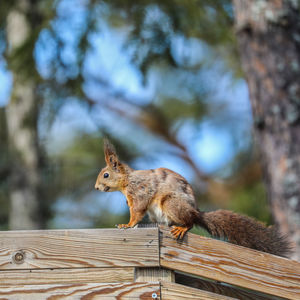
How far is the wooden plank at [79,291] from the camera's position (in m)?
1.67

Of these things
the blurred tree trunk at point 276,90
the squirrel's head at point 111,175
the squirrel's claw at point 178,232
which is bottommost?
the squirrel's claw at point 178,232

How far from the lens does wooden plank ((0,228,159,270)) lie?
1.71 meters

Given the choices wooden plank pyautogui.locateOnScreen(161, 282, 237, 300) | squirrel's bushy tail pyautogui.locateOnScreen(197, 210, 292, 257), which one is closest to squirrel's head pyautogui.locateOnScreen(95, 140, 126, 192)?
squirrel's bushy tail pyautogui.locateOnScreen(197, 210, 292, 257)

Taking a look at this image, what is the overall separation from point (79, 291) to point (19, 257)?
0.26 meters

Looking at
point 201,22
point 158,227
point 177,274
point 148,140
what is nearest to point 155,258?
point 158,227

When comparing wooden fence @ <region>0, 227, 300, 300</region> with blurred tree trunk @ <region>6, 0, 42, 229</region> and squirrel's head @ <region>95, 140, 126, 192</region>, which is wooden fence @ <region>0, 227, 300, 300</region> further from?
blurred tree trunk @ <region>6, 0, 42, 229</region>

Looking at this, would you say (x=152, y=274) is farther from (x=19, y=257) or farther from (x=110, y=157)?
(x=110, y=157)

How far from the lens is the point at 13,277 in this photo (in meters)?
1.71

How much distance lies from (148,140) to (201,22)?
70.4 inches

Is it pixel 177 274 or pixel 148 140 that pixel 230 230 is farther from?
pixel 148 140

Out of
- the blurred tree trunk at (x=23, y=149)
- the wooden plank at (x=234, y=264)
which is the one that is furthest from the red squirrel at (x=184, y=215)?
the blurred tree trunk at (x=23, y=149)

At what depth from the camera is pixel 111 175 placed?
221 cm

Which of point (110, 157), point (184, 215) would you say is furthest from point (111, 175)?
point (184, 215)

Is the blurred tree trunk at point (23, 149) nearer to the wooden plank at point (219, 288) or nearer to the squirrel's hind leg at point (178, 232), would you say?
the wooden plank at point (219, 288)
